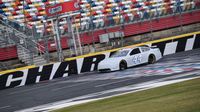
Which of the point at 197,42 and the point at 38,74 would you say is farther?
the point at 197,42

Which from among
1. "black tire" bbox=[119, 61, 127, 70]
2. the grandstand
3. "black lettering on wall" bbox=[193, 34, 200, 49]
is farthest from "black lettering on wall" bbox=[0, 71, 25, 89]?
"black lettering on wall" bbox=[193, 34, 200, 49]

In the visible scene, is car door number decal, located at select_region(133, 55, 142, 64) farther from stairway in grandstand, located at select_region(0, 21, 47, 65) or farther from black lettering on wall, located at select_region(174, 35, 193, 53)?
stairway in grandstand, located at select_region(0, 21, 47, 65)

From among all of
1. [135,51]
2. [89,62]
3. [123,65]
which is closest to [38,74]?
[89,62]

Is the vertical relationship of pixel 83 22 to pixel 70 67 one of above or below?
above

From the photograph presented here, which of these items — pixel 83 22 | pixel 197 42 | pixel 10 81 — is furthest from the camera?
pixel 83 22

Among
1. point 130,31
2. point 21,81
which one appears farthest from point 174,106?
point 130,31

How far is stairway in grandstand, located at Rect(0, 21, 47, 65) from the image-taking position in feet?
96.8

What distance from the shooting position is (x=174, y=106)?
8477 millimetres

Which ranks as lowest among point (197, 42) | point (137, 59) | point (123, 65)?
point (197, 42)

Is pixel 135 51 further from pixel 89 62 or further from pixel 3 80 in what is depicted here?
pixel 3 80

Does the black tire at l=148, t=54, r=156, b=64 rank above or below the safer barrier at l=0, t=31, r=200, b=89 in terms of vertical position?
above

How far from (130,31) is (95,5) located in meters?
3.78

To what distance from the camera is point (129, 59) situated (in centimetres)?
2420

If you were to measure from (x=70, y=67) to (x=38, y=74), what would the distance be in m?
2.29
